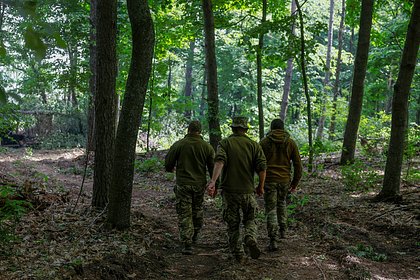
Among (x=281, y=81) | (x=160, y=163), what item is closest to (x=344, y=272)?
(x=160, y=163)

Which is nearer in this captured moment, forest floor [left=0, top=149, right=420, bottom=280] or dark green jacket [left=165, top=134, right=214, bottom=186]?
forest floor [left=0, top=149, right=420, bottom=280]

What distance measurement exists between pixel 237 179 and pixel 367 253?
2495 mm

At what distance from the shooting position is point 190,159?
762 centimetres

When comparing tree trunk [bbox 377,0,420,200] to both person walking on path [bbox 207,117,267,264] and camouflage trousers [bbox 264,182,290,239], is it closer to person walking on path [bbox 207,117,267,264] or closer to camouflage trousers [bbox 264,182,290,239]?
camouflage trousers [bbox 264,182,290,239]

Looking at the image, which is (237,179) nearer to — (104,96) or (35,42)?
(104,96)

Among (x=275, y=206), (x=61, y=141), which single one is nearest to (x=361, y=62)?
(x=275, y=206)

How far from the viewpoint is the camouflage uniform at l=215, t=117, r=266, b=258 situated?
260 inches

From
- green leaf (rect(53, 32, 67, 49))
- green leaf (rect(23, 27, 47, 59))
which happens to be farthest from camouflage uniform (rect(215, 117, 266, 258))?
green leaf (rect(23, 27, 47, 59))

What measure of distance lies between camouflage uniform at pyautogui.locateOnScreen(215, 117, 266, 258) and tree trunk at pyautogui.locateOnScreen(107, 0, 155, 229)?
1609mm

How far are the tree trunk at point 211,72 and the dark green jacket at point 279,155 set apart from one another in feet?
20.0

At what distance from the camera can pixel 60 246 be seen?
6184mm

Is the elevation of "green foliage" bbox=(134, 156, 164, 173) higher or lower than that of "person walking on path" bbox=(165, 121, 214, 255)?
lower

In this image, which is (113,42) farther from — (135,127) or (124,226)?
(124,226)

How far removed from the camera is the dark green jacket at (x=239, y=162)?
21.8 feet
